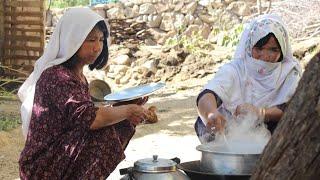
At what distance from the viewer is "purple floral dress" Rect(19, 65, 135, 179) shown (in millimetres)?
2670

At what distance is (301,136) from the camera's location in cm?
136

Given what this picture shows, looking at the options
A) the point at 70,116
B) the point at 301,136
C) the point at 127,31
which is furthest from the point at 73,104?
the point at 127,31

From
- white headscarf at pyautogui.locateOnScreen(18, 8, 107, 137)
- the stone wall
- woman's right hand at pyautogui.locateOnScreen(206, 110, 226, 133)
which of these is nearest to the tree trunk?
woman's right hand at pyautogui.locateOnScreen(206, 110, 226, 133)

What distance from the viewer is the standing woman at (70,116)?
2.68 m

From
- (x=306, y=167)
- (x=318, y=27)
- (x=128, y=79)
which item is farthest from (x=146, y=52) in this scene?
(x=306, y=167)

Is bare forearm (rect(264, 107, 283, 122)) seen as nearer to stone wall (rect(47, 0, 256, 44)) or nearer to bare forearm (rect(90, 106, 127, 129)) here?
bare forearm (rect(90, 106, 127, 129))

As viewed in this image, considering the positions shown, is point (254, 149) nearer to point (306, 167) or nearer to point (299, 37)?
point (306, 167)

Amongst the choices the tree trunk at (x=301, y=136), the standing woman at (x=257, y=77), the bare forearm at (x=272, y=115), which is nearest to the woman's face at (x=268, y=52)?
the standing woman at (x=257, y=77)

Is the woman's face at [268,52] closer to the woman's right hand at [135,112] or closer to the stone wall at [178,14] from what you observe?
the woman's right hand at [135,112]

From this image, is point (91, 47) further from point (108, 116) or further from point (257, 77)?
point (257, 77)

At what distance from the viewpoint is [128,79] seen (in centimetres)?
1249

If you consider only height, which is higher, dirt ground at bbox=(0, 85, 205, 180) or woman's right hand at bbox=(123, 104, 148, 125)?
woman's right hand at bbox=(123, 104, 148, 125)

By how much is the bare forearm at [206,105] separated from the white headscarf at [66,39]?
632 millimetres

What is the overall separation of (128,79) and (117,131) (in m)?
9.53
